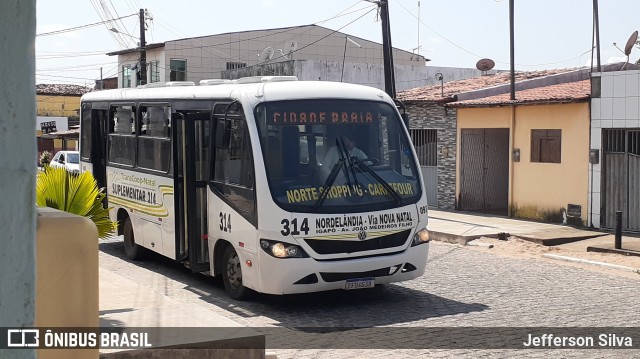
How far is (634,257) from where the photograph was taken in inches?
588

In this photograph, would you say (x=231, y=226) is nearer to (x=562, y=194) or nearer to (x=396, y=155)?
(x=396, y=155)

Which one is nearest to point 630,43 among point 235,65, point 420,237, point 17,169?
point 420,237

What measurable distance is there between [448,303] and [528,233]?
7522mm

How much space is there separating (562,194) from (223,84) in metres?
10.1

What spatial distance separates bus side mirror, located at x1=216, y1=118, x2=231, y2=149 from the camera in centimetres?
1142

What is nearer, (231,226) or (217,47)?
(231,226)

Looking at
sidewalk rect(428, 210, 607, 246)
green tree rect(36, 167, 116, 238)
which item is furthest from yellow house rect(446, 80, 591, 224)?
green tree rect(36, 167, 116, 238)

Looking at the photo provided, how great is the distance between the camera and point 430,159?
24516mm

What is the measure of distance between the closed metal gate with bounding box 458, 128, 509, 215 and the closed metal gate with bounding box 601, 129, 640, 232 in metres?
4.92

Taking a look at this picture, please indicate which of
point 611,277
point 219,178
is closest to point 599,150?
point 611,277

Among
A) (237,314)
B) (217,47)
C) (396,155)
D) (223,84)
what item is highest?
(217,47)

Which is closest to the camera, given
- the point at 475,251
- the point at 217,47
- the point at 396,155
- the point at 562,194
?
the point at 396,155

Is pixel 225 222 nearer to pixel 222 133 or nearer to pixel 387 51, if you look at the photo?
pixel 222 133

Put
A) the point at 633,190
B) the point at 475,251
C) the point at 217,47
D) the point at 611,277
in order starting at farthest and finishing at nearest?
the point at 217,47, the point at 633,190, the point at 475,251, the point at 611,277
